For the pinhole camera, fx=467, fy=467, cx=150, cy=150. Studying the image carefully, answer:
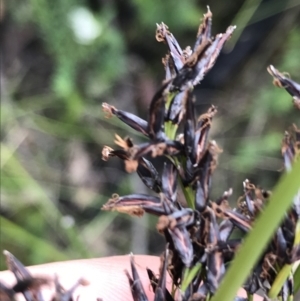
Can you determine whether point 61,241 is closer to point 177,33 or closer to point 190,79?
point 177,33

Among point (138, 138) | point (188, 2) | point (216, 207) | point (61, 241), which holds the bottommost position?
point (61, 241)

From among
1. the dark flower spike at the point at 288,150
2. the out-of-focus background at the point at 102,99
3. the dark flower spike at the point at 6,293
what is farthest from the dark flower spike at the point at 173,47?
the out-of-focus background at the point at 102,99

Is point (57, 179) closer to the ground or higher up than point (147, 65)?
closer to the ground

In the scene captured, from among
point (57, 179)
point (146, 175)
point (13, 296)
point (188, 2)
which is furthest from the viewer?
point (57, 179)

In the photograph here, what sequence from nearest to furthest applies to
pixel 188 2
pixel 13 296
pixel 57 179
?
pixel 13 296
pixel 188 2
pixel 57 179

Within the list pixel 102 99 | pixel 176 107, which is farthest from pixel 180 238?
pixel 102 99

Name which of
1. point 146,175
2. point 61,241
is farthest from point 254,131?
point 146,175

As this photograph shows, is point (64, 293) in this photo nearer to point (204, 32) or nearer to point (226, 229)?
point (226, 229)
